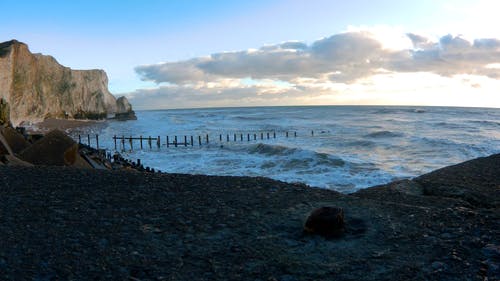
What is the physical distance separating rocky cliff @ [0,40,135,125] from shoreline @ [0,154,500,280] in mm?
38355

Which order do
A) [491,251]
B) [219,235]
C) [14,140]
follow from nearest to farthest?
[491,251] < [219,235] < [14,140]

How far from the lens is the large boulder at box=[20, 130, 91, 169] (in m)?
13.3

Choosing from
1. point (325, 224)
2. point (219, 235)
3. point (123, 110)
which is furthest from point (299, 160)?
point (123, 110)

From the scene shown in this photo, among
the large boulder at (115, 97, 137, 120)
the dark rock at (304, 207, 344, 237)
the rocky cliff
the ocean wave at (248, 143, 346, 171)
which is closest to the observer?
the dark rock at (304, 207, 344, 237)

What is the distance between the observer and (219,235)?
6.29m

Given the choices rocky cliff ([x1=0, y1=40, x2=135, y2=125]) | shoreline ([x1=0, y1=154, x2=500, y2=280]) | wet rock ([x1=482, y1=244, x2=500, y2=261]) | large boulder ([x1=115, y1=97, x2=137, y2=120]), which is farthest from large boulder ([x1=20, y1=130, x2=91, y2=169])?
large boulder ([x1=115, y1=97, x2=137, y2=120])

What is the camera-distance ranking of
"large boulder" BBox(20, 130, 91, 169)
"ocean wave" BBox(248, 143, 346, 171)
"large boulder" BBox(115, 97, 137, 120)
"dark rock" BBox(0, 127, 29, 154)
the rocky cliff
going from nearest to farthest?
"large boulder" BBox(20, 130, 91, 169)
"dark rock" BBox(0, 127, 29, 154)
"ocean wave" BBox(248, 143, 346, 171)
the rocky cliff
"large boulder" BBox(115, 97, 137, 120)

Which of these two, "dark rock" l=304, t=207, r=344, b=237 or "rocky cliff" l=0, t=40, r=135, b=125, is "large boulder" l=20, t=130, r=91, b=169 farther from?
"rocky cliff" l=0, t=40, r=135, b=125

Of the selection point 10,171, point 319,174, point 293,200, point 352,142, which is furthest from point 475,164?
point 352,142

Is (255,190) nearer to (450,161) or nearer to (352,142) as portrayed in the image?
(450,161)

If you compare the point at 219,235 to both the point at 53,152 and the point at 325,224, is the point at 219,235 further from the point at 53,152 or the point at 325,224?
the point at 53,152

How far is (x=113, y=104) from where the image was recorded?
8800 centimetres

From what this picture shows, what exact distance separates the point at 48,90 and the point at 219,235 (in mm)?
61673

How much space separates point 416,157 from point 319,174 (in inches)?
380
